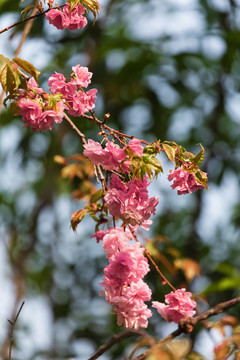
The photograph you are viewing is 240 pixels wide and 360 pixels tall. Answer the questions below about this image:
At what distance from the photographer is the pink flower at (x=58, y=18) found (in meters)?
1.47

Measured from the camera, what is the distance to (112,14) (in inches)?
227

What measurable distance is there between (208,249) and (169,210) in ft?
3.18

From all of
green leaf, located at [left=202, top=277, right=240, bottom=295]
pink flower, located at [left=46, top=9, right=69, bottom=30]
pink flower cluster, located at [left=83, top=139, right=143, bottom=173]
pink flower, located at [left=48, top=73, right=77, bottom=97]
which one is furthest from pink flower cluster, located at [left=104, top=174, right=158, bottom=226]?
green leaf, located at [left=202, top=277, right=240, bottom=295]

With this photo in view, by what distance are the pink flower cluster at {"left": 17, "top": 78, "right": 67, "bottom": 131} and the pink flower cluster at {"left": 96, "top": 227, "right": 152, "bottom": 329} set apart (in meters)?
0.37

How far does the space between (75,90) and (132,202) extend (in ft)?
1.39

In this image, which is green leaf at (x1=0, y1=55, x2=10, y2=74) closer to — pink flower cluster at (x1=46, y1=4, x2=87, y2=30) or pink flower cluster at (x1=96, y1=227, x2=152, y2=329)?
pink flower cluster at (x1=46, y1=4, x2=87, y2=30)

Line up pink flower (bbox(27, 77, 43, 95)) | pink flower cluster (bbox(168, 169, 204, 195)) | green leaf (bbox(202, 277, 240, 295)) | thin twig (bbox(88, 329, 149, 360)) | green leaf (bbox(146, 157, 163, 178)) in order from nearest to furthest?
1. thin twig (bbox(88, 329, 149, 360))
2. green leaf (bbox(146, 157, 163, 178))
3. pink flower cluster (bbox(168, 169, 204, 195))
4. pink flower (bbox(27, 77, 43, 95))
5. green leaf (bbox(202, 277, 240, 295))

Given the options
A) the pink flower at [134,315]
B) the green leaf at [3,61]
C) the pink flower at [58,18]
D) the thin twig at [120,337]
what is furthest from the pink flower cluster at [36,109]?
the thin twig at [120,337]

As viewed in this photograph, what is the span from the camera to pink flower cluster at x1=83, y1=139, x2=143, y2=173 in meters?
1.21


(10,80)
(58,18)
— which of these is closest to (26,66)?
(10,80)

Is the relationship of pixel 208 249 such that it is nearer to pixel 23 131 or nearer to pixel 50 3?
pixel 23 131

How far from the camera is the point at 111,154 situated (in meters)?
1.24

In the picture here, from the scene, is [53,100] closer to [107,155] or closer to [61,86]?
[61,86]

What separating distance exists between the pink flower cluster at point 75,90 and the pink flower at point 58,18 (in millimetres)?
188
